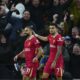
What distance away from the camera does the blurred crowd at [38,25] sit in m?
12.3

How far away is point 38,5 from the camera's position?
13836 mm

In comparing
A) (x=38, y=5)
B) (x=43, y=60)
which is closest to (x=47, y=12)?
(x=38, y=5)

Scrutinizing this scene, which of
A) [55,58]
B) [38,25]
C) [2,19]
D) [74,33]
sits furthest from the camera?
[38,25]

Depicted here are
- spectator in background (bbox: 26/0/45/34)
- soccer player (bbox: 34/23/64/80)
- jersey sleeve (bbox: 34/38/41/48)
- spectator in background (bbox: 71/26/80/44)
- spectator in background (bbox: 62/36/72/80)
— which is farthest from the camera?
spectator in background (bbox: 26/0/45/34)

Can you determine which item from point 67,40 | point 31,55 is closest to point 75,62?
point 67,40

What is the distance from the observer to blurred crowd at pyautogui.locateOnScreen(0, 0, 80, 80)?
1230cm

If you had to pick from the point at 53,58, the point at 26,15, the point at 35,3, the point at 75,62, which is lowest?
the point at 75,62

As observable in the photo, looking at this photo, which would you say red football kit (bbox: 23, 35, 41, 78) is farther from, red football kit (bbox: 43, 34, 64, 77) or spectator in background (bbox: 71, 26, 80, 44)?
spectator in background (bbox: 71, 26, 80, 44)

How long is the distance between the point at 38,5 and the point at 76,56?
7.44ft

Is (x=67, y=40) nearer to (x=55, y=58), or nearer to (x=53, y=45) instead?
(x=53, y=45)

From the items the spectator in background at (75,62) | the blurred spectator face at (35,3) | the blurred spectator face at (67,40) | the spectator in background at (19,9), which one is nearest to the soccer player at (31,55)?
the spectator in background at (75,62)

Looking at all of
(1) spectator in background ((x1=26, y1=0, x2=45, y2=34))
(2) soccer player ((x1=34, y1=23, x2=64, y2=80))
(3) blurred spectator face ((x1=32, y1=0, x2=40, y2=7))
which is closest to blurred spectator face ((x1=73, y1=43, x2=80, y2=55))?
(2) soccer player ((x1=34, y1=23, x2=64, y2=80))

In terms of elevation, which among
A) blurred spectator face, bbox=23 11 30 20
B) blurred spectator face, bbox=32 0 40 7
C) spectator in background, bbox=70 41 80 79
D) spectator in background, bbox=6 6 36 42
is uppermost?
blurred spectator face, bbox=32 0 40 7

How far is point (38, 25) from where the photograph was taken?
13.6 meters
